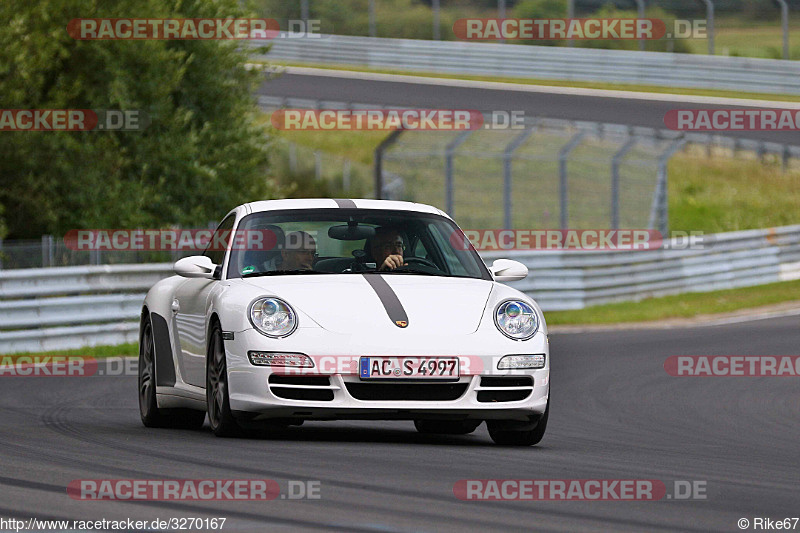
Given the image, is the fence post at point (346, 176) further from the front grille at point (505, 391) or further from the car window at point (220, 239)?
the front grille at point (505, 391)

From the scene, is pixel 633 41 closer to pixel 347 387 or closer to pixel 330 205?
pixel 330 205

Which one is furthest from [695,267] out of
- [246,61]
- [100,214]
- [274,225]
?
[274,225]

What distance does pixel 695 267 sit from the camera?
1059 inches

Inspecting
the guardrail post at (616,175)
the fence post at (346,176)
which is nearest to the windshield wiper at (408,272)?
the guardrail post at (616,175)

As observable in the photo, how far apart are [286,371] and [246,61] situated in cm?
1736

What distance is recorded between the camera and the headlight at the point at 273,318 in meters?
8.43

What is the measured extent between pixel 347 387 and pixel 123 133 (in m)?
15.7

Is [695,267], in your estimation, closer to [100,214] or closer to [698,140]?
[698,140]

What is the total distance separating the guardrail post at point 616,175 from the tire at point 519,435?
17.8 meters

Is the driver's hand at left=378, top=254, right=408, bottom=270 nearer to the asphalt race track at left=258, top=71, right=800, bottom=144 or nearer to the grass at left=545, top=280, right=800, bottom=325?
the grass at left=545, top=280, right=800, bottom=325

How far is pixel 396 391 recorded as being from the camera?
27.4 ft

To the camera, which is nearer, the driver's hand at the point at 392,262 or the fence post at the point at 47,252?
the driver's hand at the point at 392,262

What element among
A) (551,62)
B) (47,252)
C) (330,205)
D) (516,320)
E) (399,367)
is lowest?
(47,252)

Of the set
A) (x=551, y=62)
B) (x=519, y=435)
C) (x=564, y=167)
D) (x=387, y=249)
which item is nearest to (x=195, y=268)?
(x=387, y=249)
